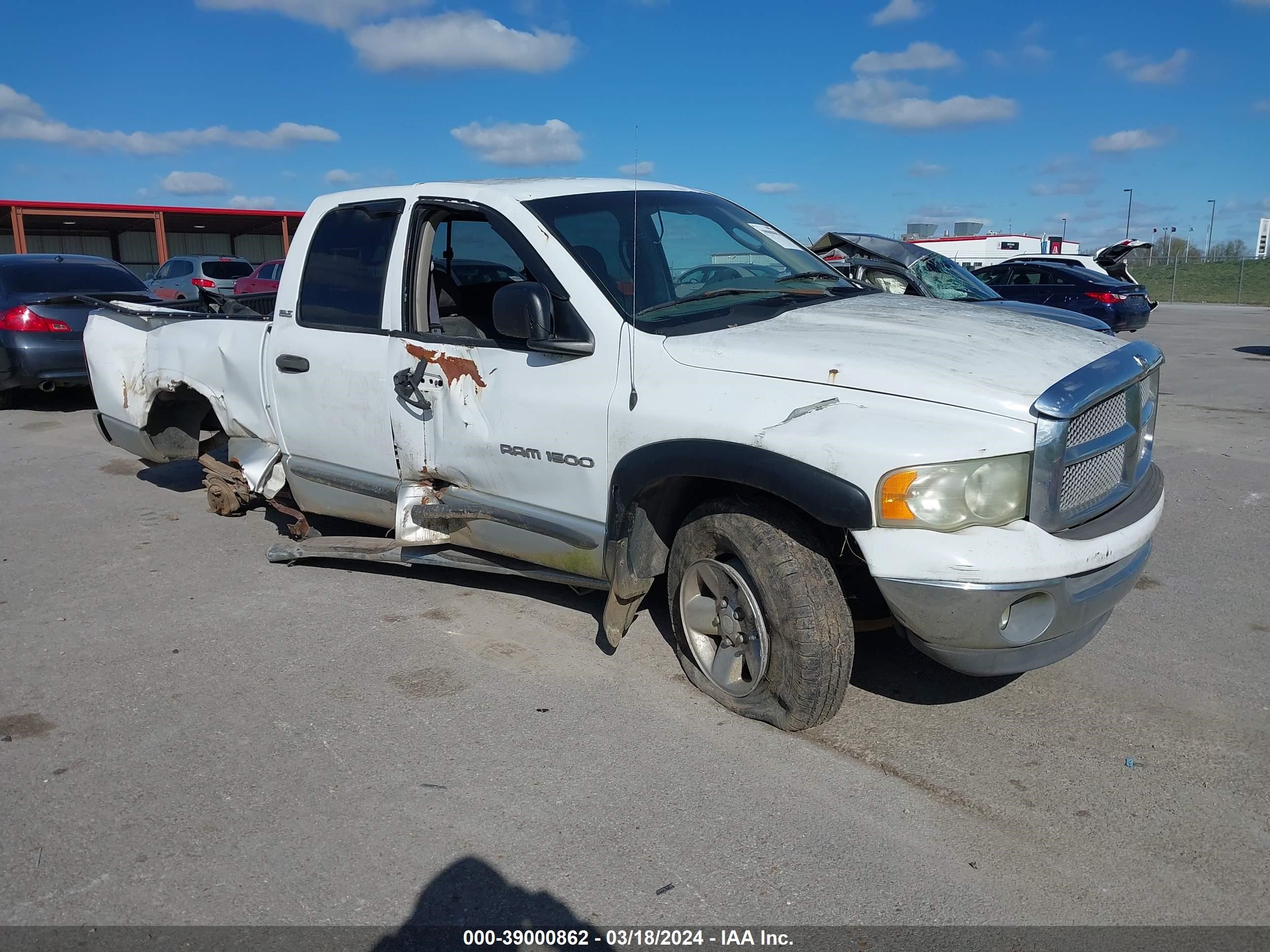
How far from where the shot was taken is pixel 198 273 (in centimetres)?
2462

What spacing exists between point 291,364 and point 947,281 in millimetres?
8252

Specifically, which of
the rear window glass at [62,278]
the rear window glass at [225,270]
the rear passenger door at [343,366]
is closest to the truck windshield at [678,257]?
the rear passenger door at [343,366]

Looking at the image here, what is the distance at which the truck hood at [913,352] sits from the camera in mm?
3117

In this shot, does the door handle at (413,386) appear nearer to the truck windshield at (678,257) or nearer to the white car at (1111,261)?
the truck windshield at (678,257)

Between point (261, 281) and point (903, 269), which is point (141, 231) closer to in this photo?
point (261, 281)

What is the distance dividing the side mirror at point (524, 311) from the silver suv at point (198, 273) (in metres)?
22.1

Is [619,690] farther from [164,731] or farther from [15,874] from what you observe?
[15,874]

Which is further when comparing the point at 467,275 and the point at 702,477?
the point at 467,275

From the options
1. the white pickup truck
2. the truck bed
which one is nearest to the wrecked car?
the white pickup truck

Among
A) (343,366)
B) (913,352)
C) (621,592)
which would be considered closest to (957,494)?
(913,352)

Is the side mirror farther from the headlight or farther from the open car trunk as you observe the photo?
the open car trunk

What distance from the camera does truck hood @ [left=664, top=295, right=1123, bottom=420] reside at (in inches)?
123

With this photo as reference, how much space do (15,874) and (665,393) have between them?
8.15 feet

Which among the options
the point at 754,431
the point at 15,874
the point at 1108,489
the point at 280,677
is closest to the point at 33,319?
the point at 280,677
